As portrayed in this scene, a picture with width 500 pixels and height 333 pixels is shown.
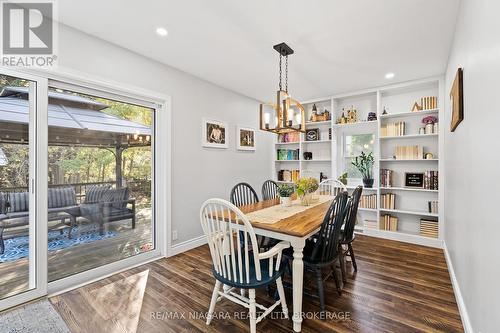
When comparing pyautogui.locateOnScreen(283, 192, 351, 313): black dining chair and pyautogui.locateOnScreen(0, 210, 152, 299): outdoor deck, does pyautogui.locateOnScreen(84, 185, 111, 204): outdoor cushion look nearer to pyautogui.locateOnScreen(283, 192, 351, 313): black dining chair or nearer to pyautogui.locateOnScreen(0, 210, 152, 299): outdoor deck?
pyautogui.locateOnScreen(0, 210, 152, 299): outdoor deck

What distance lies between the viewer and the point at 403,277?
2.56 meters

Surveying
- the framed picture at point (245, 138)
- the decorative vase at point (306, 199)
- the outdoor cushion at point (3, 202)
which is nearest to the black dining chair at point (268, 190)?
the decorative vase at point (306, 199)

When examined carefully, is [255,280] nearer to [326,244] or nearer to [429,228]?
[326,244]

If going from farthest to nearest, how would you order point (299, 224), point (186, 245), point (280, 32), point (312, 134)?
point (312, 134), point (186, 245), point (280, 32), point (299, 224)

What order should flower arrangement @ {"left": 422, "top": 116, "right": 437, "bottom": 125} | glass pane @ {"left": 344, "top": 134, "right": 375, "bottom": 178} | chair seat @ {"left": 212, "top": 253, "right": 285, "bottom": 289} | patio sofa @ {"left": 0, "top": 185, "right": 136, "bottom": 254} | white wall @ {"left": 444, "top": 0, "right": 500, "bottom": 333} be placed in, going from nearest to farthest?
1. white wall @ {"left": 444, "top": 0, "right": 500, "bottom": 333}
2. chair seat @ {"left": 212, "top": 253, "right": 285, "bottom": 289}
3. patio sofa @ {"left": 0, "top": 185, "right": 136, "bottom": 254}
4. flower arrangement @ {"left": 422, "top": 116, "right": 437, "bottom": 125}
5. glass pane @ {"left": 344, "top": 134, "right": 375, "bottom": 178}

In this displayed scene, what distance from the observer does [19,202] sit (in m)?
2.08

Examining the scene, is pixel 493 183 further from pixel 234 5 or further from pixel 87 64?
pixel 87 64

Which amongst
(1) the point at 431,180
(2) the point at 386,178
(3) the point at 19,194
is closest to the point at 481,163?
(1) the point at 431,180

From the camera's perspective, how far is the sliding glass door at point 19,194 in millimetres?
2010

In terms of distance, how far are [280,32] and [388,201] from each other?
3.27 meters

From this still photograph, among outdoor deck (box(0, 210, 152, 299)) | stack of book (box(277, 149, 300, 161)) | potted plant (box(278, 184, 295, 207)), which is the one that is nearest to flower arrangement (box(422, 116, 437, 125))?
stack of book (box(277, 149, 300, 161))

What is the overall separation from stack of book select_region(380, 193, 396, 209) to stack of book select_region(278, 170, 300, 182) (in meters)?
1.62

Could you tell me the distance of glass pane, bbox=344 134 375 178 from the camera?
4.32 m

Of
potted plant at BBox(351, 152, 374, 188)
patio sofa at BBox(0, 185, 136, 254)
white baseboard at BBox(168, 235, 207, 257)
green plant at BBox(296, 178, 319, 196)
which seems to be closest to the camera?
patio sofa at BBox(0, 185, 136, 254)
